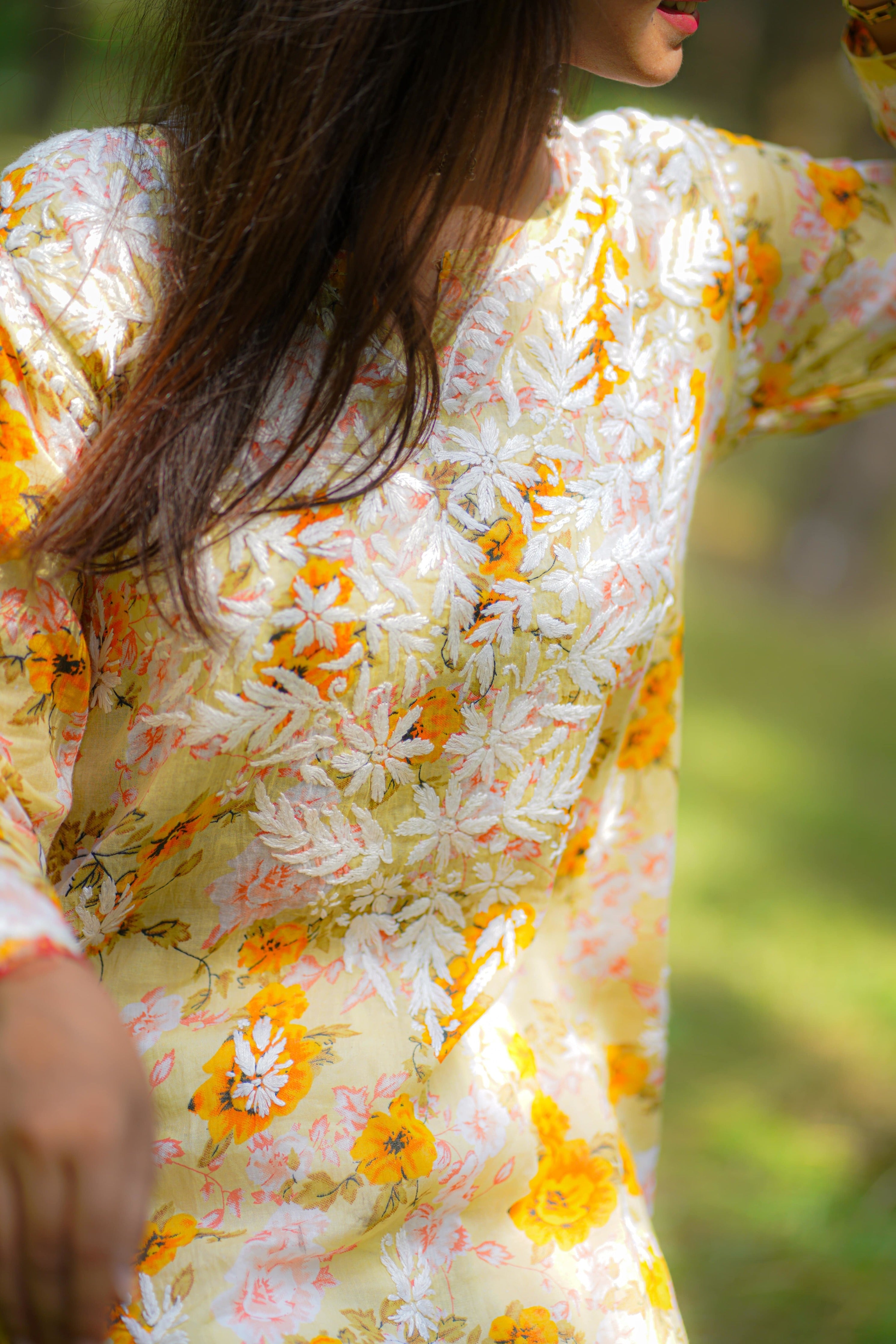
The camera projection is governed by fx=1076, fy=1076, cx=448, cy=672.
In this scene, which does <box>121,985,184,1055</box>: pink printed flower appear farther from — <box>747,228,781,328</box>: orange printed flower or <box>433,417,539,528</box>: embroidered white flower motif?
<box>747,228,781,328</box>: orange printed flower

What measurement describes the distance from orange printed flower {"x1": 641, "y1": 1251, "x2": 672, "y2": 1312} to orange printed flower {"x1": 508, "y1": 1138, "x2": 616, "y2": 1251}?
0.05 meters

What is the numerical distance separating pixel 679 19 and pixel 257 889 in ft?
2.20

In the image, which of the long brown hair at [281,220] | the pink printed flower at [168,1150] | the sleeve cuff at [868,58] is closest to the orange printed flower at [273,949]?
the pink printed flower at [168,1150]

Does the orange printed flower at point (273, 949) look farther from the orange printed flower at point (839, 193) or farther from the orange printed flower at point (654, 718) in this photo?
the orange printed flower at point (839, 193)

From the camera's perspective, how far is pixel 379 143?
0.68 m

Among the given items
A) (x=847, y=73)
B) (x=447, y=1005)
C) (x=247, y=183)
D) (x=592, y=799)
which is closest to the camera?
(x=247, y=183)

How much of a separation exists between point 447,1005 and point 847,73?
3.25 feet

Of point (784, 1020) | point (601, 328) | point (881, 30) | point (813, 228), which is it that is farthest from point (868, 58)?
point (784, 1020)

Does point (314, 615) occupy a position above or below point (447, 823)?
above

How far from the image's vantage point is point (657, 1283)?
0.87 metres

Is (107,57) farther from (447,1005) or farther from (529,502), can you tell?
(447,1005)

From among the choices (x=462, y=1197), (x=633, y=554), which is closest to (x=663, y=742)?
(x=633, y=554)

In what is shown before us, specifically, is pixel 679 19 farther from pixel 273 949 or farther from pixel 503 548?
pixel 273 949

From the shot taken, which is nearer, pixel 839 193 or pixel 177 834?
pixel 177 834
